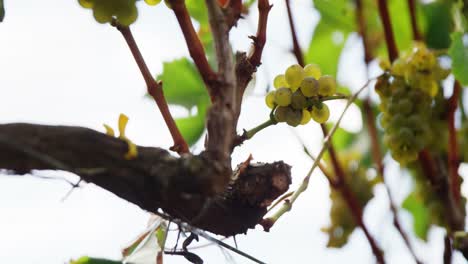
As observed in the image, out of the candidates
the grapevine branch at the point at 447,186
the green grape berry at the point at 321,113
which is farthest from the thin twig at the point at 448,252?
the green grape berry at the point at 321,113

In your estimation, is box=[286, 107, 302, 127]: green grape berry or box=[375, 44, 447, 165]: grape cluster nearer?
box=[286, 107, 302, 127]: green grape berry

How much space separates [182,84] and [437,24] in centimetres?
49

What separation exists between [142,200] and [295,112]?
23 cm

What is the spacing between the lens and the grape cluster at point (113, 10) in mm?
555

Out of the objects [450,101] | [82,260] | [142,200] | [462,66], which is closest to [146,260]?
[82,260]

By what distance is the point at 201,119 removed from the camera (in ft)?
3.71

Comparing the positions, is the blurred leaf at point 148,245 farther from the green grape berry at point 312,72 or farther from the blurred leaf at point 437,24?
the blurred leaf at point 437,24

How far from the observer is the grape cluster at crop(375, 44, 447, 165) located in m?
0.90

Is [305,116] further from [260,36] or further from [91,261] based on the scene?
[91,261]

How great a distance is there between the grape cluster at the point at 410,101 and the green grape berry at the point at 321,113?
0.26 m

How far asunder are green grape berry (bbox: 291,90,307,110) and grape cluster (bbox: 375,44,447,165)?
0.29 m

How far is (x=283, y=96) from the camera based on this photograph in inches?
25.5

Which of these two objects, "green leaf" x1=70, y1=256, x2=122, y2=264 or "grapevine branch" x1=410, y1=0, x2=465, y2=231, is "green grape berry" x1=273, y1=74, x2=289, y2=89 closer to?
"green leaf" x1=70, y1=256, x2=122, y2=264

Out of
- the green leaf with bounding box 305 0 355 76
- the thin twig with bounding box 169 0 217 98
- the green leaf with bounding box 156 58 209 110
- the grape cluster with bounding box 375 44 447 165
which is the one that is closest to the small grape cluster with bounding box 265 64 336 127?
the thin twig with bounding box 169 0 217 98
